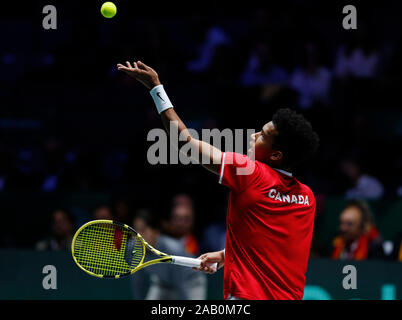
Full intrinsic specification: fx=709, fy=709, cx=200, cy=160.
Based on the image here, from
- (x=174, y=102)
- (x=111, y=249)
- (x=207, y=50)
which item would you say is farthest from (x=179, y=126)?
(x=207, y=50)

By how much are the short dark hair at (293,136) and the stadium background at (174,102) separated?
3436 mm

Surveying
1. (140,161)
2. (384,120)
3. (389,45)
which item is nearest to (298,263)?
(140,161)

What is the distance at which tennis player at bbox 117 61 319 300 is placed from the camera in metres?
3.96

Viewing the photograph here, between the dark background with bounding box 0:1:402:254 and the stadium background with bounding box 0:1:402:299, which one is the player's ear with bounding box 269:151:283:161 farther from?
the dark background with bounding box 0:1:402:254

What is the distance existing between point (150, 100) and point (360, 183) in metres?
2.93

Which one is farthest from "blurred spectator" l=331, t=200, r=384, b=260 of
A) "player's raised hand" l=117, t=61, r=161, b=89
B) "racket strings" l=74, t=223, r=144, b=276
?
"player's raised hand" l=117, t=61, r=161, b=89

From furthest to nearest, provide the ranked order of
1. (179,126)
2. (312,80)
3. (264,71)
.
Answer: (264,71), (312,80), (179,126)

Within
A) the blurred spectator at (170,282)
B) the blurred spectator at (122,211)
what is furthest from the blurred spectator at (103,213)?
the blurred spectator at (170,282)

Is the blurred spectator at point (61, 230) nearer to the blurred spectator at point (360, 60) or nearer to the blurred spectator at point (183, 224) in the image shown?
the blurred spectator at point (183, 224)

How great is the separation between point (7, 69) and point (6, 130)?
1281 mm

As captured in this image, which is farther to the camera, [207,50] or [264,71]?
[207,50]

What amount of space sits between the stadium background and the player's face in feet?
11.1

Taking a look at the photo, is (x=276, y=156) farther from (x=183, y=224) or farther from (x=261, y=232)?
(x=183, y=224)

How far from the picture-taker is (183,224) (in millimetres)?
7391
